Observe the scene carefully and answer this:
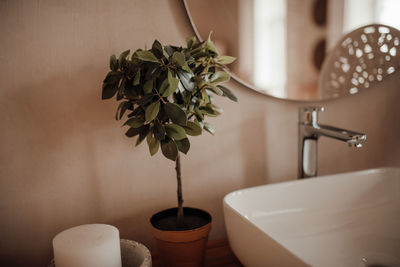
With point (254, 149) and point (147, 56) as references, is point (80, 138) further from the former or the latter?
point (254, 149)

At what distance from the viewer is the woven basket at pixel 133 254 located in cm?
57

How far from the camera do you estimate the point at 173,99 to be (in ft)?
1.93

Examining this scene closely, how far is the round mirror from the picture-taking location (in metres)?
0.74

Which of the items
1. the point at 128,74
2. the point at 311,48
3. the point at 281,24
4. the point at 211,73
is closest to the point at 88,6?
the point at 128,74

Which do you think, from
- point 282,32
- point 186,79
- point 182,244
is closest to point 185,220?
point 182,244

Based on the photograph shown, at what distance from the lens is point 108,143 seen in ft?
2.34

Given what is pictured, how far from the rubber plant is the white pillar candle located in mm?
173

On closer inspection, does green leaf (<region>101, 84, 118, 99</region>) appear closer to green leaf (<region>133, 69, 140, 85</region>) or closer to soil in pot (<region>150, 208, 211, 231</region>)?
green leaf (<region>133, 69, 140, 85</region>)

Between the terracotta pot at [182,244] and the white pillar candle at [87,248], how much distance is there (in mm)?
110

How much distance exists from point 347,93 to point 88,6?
748mm

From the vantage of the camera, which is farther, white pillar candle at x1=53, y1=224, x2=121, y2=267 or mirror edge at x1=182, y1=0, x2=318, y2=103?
mirror edge at x1=182, y1=0, x2=318, y2=103

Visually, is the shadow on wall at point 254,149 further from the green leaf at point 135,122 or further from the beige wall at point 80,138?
the green leaf at point 135,122

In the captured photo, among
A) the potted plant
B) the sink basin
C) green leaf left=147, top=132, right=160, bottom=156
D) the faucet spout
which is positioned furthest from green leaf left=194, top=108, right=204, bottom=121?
the faucet spout

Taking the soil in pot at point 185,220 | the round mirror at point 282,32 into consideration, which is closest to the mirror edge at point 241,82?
the round mirror at point 282,32
